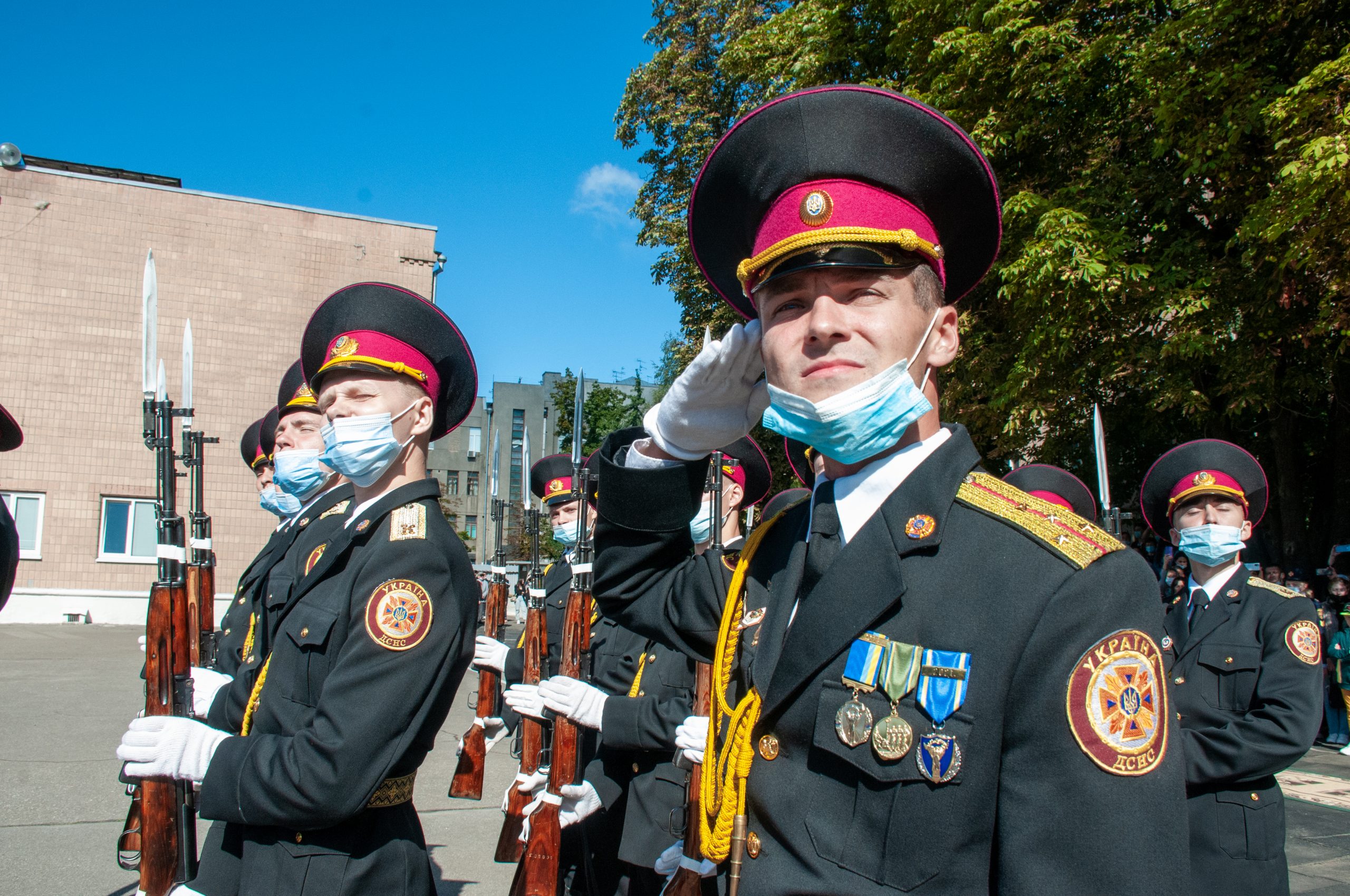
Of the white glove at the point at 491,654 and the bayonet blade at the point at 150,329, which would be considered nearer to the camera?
the bayonet blade at the point at 150,329

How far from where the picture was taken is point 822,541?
1720 millimetres

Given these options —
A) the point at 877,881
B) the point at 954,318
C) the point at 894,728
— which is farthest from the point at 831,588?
the point at 954,318

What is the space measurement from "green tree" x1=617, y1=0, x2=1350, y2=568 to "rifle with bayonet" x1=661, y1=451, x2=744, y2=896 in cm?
785

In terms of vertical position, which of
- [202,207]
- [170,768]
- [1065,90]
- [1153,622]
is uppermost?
[202,207]

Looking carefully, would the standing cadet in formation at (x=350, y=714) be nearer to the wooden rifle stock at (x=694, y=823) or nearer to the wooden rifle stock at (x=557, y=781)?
the wooden rifle stock at (x=694, y=823)

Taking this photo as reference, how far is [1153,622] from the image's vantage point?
139cm

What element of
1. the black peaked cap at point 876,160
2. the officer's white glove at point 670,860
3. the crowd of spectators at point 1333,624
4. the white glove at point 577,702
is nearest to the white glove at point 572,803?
the white glove at point 577,702

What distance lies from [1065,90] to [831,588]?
510 inches

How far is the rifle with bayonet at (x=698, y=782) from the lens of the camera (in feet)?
8.44

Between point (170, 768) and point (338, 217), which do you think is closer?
point (170, 768)

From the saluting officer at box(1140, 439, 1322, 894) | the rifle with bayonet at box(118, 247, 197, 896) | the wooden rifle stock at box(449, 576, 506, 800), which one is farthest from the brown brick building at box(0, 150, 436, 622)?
the saluting officer at box(1140, 439, 1322, 894)

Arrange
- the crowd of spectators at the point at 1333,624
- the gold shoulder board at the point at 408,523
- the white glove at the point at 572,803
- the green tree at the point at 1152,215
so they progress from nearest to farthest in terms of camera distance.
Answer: the gold shoulder board at the point at 408,523 < the white glove at the point at 572,803 < the green tree at the point at 1152,215 < the crowd of spectators at the point at 1333,624

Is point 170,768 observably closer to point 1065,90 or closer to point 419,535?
point 419,535

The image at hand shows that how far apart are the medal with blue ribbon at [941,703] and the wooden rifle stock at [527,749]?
3760mm
